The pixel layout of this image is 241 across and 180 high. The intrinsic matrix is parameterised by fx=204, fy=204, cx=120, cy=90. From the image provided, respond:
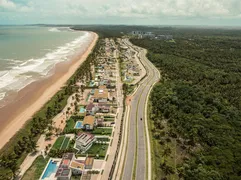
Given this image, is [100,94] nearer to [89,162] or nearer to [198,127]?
[89,162]

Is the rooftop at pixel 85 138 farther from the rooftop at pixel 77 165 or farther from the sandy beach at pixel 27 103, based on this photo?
the sandy beach at pixel 27 103

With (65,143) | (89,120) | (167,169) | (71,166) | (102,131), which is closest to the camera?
(167,169)

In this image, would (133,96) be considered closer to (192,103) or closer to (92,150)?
(192,103)

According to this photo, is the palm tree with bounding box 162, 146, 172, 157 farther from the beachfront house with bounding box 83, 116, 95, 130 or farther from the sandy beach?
the sandy beach

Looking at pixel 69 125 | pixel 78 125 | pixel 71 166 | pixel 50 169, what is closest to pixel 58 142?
pixel 69 125

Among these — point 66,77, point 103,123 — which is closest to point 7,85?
point 66,77
